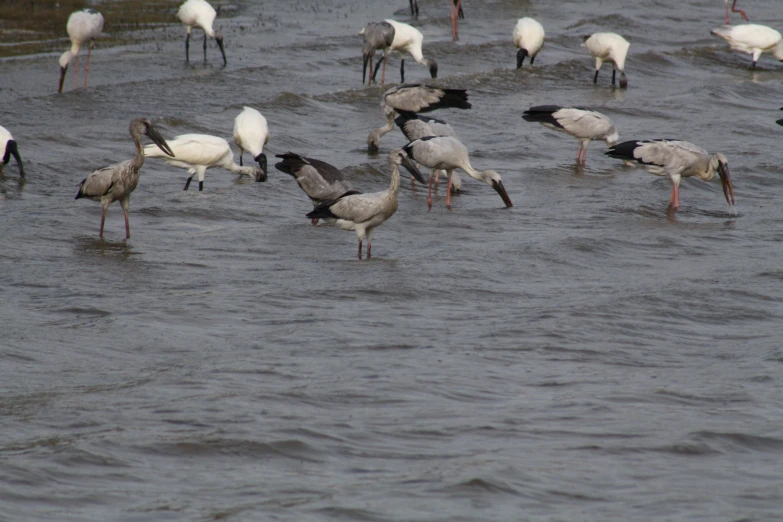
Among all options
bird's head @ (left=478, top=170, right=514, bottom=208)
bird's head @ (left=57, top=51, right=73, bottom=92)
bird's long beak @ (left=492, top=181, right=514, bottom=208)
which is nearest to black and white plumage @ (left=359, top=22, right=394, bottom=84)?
bird's head @ (left=57, top=51, right=73, bottom=92)

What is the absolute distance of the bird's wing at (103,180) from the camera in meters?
9.77

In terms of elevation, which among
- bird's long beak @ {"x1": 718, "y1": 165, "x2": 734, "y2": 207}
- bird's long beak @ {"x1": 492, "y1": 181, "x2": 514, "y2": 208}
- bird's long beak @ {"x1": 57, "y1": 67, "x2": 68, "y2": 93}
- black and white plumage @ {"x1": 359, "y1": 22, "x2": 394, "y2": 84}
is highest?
black and white plumage @ {"x1": 359, "y1": 22, "x2": 394, "y2": 84}

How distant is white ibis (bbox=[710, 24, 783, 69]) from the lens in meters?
23.1

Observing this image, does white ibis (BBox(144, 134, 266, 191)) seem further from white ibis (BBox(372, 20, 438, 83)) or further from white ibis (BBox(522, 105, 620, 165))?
white ibis (BBox(372, 20, 438, 83))

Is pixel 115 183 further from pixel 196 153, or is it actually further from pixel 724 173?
pixel 724 173

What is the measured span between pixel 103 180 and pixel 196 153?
1.98 meters

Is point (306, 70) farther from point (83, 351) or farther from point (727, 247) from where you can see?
point (83, 351)

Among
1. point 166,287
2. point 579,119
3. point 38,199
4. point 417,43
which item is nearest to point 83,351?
point 166,287

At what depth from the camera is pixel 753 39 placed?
23109 millimetres

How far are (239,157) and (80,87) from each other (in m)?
4.99

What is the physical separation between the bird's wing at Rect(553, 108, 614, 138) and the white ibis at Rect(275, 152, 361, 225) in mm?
4214

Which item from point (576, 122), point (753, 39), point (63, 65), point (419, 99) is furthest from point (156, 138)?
point (753, 39)

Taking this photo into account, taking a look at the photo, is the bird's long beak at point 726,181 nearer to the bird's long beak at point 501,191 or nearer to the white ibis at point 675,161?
the white ibis at point 675,161

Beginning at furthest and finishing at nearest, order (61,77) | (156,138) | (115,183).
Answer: (61,77) < (156,138) < (115,183)
